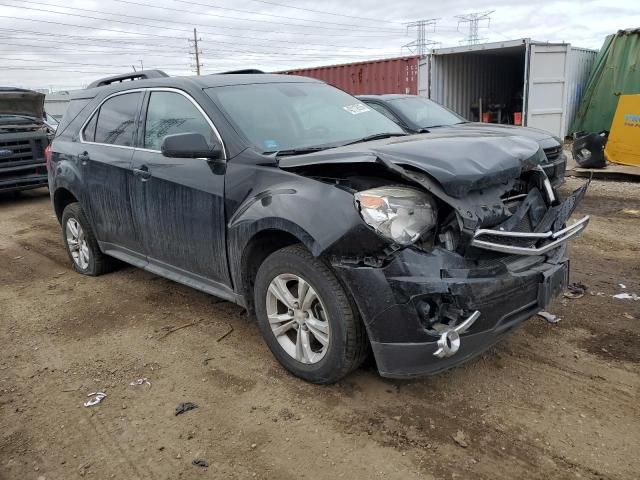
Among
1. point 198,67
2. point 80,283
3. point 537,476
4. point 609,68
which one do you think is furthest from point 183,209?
point 198,67

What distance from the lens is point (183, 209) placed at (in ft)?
12.5

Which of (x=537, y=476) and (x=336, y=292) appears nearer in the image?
(x=537, y=476)

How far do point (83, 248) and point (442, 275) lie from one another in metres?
4.12

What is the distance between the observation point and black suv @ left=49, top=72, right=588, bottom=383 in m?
2.64

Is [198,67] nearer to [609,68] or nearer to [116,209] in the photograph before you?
[609,68]

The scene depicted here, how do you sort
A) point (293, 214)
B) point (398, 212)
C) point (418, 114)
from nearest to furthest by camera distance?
point (398, 212)
point (293, 214)
point (418, 114)

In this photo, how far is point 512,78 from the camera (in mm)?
18312

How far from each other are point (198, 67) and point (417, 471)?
5865 cm

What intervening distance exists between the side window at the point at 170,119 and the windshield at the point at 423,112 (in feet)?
15.9

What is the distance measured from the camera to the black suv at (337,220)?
8.66 ft

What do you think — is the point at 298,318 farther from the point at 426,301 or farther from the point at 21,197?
the point at 21,197

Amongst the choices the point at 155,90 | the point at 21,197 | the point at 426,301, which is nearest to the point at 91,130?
the point at 155,90

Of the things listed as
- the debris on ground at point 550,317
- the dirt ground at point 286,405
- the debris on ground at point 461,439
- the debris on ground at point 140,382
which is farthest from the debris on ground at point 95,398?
the debris on ground at point 550,317

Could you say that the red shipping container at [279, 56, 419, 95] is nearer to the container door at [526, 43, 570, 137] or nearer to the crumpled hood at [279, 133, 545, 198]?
the container door at [526, 43, 570, 137]
